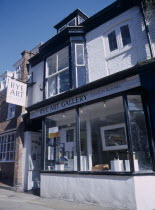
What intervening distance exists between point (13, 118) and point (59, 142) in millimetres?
4725

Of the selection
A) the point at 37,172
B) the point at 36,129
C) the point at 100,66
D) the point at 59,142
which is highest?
the point at 100,66

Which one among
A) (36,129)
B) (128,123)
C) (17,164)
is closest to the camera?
(128,123)

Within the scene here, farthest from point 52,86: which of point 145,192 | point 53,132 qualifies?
point 145,192

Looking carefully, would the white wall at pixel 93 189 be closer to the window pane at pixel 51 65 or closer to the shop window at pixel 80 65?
the shop window at pixel 80 65

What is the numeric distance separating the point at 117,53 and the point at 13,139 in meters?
8.57

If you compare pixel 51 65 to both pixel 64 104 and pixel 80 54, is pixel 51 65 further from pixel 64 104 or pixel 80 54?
pixel 64 104

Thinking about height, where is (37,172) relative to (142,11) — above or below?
below

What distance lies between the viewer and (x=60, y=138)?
8992 mm

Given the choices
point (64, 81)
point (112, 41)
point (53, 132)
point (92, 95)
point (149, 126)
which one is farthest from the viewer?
point (64, 81)

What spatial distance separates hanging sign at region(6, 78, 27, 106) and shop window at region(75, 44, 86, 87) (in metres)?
3.95

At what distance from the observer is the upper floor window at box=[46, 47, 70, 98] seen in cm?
965

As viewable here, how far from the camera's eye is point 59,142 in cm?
901

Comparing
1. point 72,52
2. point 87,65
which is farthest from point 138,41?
point 72,52

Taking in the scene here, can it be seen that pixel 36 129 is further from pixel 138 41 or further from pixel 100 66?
pixel 138 41
